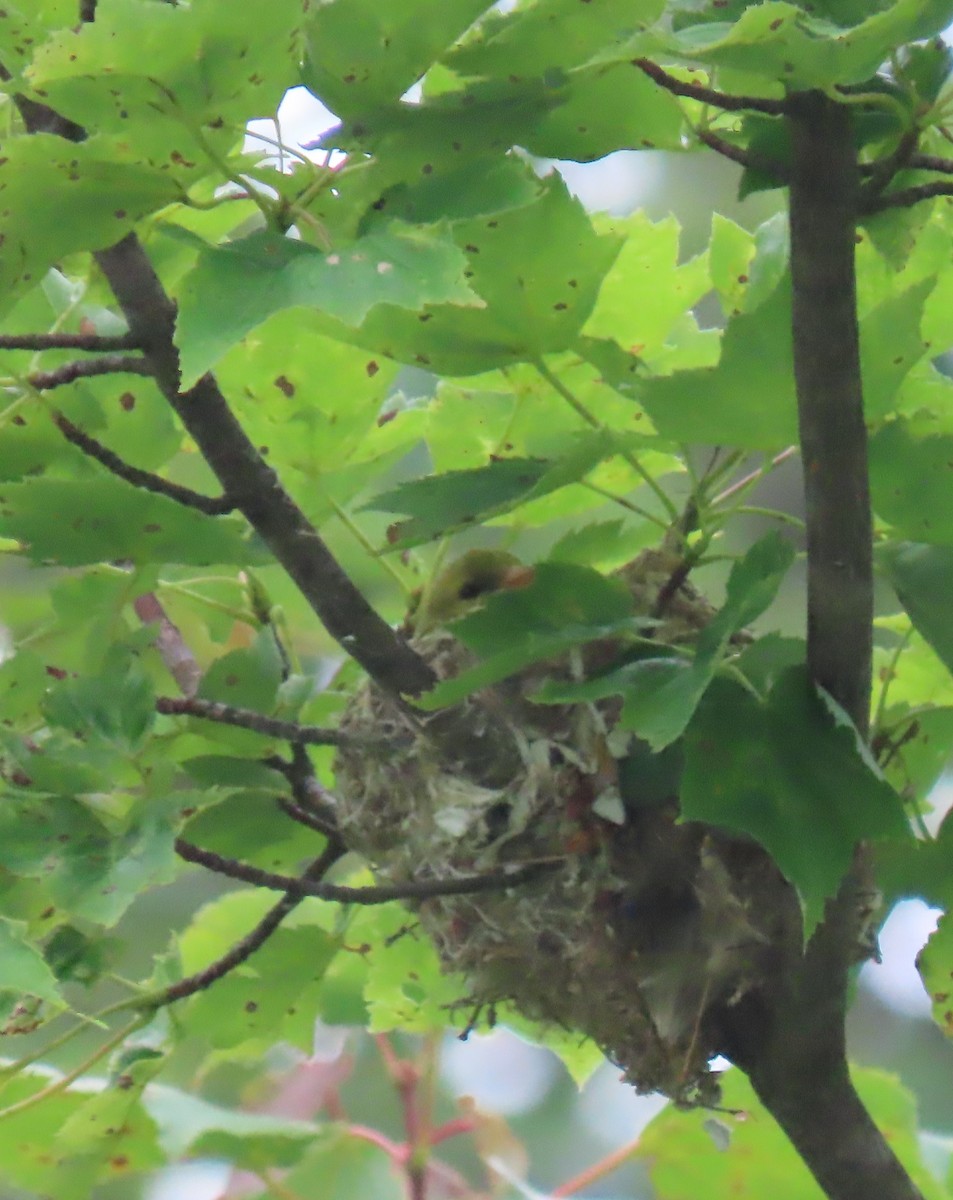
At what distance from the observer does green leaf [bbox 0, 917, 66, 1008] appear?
0.64 meters

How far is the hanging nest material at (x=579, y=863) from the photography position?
0.88m

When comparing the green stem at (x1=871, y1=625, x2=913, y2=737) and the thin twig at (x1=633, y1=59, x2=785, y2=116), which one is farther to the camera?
the green stem at (x1=871, y1=625, x2=913, y2=737)

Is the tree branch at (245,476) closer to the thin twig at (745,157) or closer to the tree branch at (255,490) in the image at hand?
the tree branch at (255,490)

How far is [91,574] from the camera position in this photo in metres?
0.94

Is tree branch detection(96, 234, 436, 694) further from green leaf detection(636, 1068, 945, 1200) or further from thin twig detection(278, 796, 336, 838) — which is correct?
green leaf detection(636, 1068, 945, 1200)

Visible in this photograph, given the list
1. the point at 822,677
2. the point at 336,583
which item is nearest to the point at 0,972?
the point at 336,583

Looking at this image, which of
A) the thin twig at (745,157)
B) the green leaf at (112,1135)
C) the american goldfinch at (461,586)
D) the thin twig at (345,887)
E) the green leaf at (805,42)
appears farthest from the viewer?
the american goldfinch at (461,586)

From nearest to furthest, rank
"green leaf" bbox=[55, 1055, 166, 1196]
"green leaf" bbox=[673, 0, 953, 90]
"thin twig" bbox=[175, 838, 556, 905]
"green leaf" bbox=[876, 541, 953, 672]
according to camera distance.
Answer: "green leaf" bbox=[673, 0, 953, 90] < "green leaf" bbox=[876, 541, 953, 672] < "thin twig" bbox=[175, 838, 556, 905] < "green leaf" bbox=[55, 1055, 166, 1196]

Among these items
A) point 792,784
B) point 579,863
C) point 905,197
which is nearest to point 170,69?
point 905,197

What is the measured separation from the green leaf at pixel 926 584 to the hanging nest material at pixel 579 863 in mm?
138

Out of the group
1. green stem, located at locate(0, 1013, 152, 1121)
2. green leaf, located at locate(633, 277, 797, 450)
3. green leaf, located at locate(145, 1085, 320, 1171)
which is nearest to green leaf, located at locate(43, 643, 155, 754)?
green stem, located at locate(0, 1013, 152, 1121)

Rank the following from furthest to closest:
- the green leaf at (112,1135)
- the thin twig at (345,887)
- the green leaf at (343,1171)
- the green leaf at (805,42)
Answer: the green leaf at (343,1171) < the green leaf at (112,1135) < the thin twig at (345,887) < the green leaf at (805,42)

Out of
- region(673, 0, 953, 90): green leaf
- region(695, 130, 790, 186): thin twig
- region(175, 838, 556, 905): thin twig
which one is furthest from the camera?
region(175, 838, 556, 905): thin twig

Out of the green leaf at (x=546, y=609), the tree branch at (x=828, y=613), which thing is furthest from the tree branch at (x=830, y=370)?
the green leaf at (x=546, y=609)
